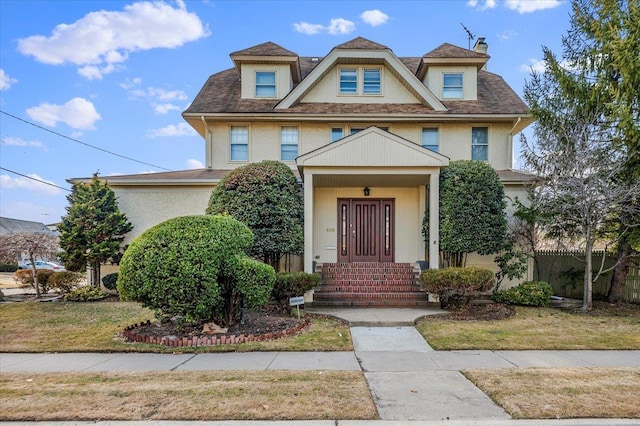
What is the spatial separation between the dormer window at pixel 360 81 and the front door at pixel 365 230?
4.33 metres

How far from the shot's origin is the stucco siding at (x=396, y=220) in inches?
511

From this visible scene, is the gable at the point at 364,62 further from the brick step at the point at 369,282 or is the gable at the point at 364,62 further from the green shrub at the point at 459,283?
the green shrub at the point at 459,283

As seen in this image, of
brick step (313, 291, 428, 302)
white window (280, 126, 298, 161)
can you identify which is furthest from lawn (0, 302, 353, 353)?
white window (280, 126, 298, 161)

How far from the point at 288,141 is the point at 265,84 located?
256cm

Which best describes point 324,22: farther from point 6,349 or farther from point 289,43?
point 6,349

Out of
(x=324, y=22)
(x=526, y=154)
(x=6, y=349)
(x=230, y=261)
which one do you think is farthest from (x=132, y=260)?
(x=324, y=22)

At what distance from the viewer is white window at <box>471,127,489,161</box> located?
45.0 feet

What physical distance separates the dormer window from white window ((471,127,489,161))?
3.95 meters

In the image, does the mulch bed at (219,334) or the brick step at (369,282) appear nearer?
the mulch bed at (219,334)

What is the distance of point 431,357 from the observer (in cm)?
606

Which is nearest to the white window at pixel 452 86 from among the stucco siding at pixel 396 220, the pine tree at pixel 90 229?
the stucco siding at pixel 396 220

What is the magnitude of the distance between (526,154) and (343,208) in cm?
609

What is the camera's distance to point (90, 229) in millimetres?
11422

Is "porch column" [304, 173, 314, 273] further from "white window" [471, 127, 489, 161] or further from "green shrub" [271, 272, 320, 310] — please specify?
"white window" [471, 127, 489, 161]
